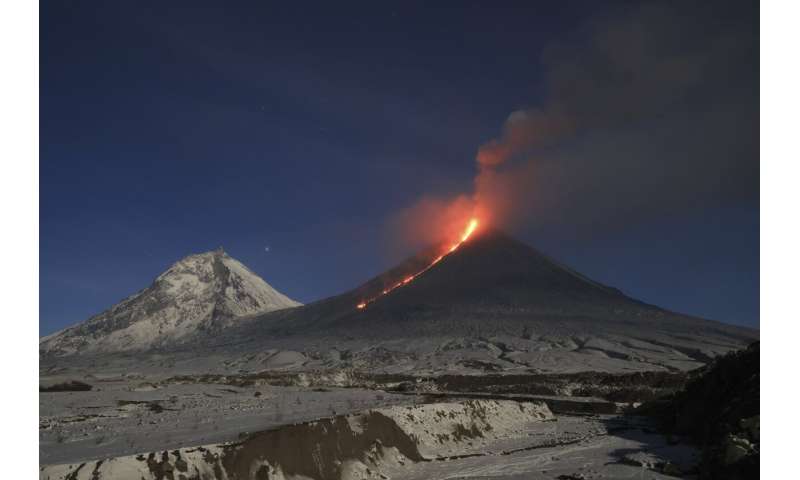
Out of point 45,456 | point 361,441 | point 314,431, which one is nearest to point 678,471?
point 361,441

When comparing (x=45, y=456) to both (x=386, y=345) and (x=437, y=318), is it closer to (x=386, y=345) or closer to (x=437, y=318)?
(x=386, y=345)

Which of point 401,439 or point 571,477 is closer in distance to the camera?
point 571,477

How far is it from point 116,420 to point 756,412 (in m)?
20.9

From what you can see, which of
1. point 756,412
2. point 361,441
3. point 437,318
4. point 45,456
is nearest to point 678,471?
point 756,412

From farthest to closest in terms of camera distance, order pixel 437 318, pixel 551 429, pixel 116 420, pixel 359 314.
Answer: pixel 359 314, pixel 437 318, pixel 551 429, pixel 116 420

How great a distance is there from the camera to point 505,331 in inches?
5320

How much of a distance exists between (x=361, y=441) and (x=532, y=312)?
476ft

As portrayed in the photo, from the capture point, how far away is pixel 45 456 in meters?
12.8

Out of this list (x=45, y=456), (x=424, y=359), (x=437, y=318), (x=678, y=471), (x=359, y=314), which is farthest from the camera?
(x=359, y=314)

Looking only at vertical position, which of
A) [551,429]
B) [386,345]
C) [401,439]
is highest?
[401,439]

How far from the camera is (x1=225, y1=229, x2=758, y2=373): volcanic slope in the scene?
10362 cm

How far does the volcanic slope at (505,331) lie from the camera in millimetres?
103625

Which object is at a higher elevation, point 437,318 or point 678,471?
point 678,471

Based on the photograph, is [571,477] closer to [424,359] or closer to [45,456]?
[45,456]
